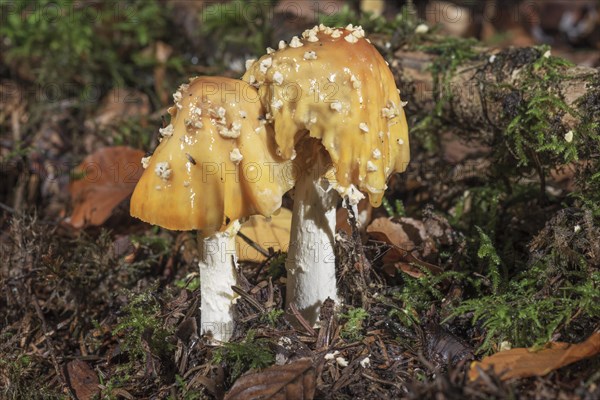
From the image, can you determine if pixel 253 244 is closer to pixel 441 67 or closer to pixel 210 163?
pixel 210 163

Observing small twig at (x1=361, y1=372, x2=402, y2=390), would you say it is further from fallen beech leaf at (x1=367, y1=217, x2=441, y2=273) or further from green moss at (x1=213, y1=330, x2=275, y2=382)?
fallen beech leaf at (x1=367, y1=217, x2=441, y2=273)

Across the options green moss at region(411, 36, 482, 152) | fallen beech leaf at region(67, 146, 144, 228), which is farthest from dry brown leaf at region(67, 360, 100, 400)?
green moss at region(411, 36, 482, 152)

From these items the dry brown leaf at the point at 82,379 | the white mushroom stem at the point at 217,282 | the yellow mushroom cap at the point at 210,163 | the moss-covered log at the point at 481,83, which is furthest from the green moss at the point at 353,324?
the moss-covered log at the point at 481,83

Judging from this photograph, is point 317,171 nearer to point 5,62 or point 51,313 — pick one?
point 51,313

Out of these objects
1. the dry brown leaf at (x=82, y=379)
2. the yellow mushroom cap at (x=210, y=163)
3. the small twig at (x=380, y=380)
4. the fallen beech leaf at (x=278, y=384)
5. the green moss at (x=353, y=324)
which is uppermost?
the yellow mushroom cap at (x=210, y=163)

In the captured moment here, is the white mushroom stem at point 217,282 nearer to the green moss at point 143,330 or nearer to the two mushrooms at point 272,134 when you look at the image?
the two mushrooms at point 272,134

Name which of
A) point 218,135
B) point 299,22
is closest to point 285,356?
point 218,135

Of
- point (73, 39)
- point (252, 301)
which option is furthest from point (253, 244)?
point (73, 39)

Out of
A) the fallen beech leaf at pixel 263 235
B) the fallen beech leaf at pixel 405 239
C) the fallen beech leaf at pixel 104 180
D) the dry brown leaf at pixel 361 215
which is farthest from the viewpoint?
the fallen beech leaf at pixel 104 180
